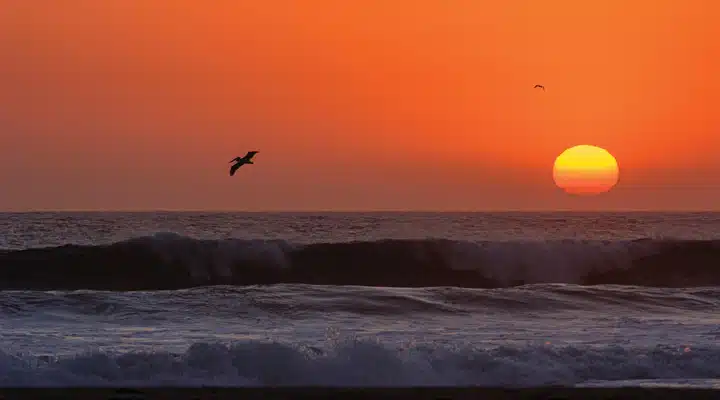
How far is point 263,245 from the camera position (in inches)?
1310

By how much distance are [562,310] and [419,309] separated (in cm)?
250

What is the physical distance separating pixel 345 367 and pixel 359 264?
835 inches

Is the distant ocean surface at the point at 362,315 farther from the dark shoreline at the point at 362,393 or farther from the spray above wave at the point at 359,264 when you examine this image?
the dark shoreline at the point at 362,393

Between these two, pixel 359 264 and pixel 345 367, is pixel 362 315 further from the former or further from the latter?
pixel 359 264

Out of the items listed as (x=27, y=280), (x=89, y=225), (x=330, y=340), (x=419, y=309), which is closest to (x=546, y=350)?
(x=330, y=340)

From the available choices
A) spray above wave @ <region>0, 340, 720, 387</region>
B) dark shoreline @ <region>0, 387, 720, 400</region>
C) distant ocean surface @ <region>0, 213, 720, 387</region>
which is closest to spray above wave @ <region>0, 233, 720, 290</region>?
distant ocean surface @ <region>0, 213, 720, 387</region>

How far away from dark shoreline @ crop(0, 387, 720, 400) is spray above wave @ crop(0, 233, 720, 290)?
18.2 m

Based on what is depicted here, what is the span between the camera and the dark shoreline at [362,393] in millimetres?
10156

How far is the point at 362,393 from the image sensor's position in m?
10.6

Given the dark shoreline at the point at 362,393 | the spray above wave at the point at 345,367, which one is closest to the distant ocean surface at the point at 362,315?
the spray above wave at the point at 345,367

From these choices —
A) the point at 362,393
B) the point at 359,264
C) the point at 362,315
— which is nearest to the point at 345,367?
the point at 362,393

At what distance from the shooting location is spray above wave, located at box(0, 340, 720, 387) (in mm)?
11297

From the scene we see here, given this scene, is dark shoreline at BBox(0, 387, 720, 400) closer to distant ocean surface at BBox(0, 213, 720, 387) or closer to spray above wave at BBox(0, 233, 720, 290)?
distant ocean surface at BBox(0, 213, 720, 387)

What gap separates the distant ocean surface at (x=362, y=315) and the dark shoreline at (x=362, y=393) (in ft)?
1.66
